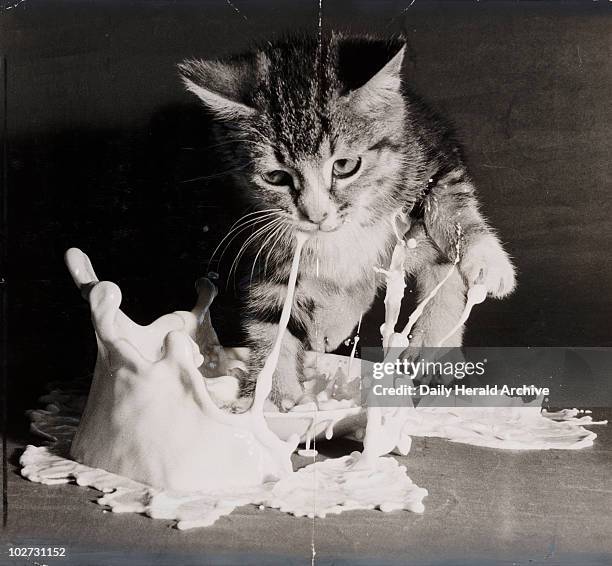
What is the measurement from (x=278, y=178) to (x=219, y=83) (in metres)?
0.29

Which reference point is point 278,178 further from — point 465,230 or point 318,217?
point 465,230

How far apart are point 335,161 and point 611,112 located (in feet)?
2.40

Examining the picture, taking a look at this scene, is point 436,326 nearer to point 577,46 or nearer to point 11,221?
point 577,46

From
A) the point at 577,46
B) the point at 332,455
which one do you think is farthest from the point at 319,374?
the point at 577,46

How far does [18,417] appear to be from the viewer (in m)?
2.18

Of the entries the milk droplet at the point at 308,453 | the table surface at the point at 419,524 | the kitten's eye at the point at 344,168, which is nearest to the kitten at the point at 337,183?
the kitten's eye at the point at 344,168

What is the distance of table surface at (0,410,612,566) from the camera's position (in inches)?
72.4

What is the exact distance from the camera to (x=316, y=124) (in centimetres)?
198

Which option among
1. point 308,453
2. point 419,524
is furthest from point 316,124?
point 419,524

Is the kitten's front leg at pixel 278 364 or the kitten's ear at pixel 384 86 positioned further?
the kitten's front leg at pixel 278 364

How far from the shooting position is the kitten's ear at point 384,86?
1987 millimetres

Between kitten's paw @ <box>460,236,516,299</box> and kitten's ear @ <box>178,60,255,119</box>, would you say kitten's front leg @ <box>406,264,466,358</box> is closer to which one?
kitten's paw @ <box>460,236,516,299</box>

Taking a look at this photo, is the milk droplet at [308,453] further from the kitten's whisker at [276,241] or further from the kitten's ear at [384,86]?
the kitten's ear at [384,86]

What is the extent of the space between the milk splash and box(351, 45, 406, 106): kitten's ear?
0.73m
